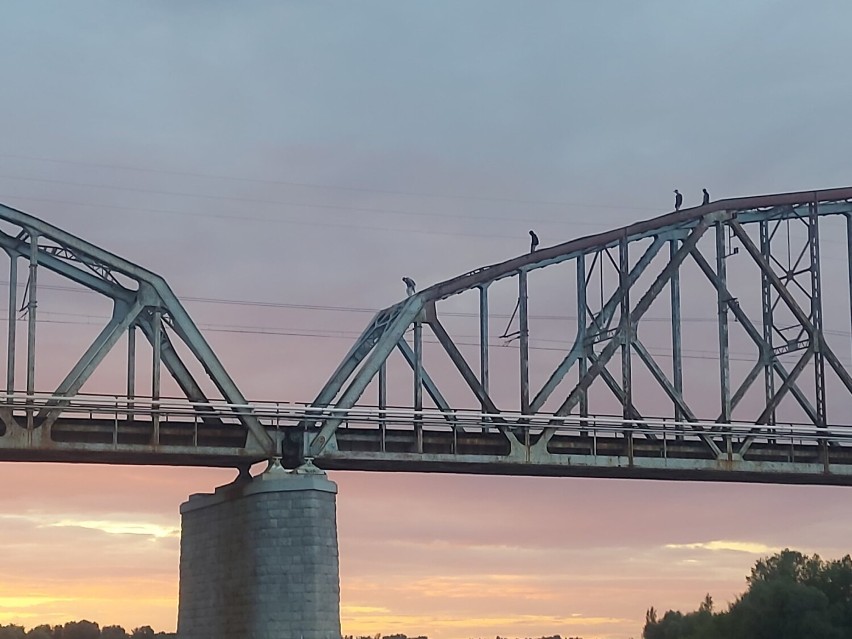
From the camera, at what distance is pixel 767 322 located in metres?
101

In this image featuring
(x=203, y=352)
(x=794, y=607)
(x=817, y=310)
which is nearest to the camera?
(x=203, y=352)

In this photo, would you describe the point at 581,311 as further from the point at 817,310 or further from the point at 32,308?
the point at 32,308

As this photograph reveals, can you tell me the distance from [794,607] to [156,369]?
6027 cm

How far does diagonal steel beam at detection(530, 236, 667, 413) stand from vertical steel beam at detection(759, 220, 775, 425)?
8.50 m

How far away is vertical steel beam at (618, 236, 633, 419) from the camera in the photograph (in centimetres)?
9300

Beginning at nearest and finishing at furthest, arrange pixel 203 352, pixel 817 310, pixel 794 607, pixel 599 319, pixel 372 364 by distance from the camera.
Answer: pixel 203 352 → pixel 372 364 → pixel 599 319 → pixel 817 310 → pixel 794 607

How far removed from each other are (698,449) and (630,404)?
183 inches

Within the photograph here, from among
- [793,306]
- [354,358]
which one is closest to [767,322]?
[793,306]

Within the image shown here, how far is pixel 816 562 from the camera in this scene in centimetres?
13362

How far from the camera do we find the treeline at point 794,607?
117312mm

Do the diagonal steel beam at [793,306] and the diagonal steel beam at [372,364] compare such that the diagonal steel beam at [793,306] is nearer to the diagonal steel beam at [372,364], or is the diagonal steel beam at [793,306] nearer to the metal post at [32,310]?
the diagonal steel beam at [372,364]

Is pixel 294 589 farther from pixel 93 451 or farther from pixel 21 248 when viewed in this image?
pixel 21 248

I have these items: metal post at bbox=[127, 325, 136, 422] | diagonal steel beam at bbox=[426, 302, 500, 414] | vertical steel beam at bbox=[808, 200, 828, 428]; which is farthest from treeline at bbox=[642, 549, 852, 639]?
metal post at bbox=[127, 325, 136, 422]

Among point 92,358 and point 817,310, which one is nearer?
point 92,358
